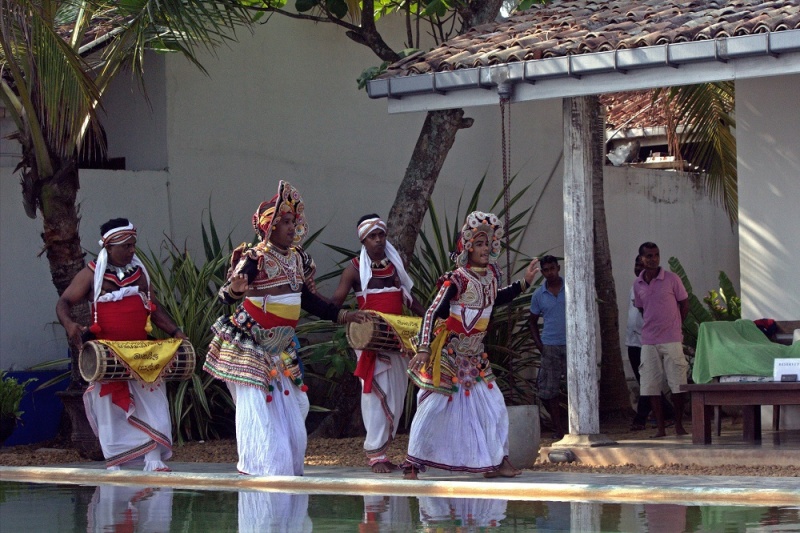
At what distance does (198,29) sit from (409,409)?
155 inches

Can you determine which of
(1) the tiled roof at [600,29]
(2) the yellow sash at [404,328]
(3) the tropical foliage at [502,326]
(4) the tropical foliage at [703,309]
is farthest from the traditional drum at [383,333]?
(4) the tropical foliage at [703,309]

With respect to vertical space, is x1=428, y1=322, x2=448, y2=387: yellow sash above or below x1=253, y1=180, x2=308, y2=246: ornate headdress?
below

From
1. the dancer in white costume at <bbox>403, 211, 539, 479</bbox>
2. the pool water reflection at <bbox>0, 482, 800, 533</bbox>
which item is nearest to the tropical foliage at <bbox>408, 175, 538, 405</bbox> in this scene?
the dancer in white costume at <bbox>403, 211, 539, 479</bbox>

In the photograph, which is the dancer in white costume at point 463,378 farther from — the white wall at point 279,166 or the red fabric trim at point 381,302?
the white wall at point 279,166

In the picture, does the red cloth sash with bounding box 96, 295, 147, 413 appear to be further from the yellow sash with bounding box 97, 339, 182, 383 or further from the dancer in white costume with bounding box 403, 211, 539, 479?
the dancer in white costume with bounding box 403, 211, 539, 479

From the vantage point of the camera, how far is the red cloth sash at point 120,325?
998 cm

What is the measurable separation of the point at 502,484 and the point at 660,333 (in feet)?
15.1

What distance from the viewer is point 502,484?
8.33 metres

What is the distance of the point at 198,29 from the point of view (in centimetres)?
1120

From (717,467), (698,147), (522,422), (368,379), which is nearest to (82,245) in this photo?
(368,379)

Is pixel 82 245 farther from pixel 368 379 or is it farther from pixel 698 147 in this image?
pixel 698 147

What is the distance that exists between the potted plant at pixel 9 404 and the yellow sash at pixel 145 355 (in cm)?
218

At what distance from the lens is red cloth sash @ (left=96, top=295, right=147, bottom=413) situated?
998cm

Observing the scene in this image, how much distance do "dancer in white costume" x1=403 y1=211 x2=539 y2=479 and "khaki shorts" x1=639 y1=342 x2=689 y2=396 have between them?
3.20 metres
